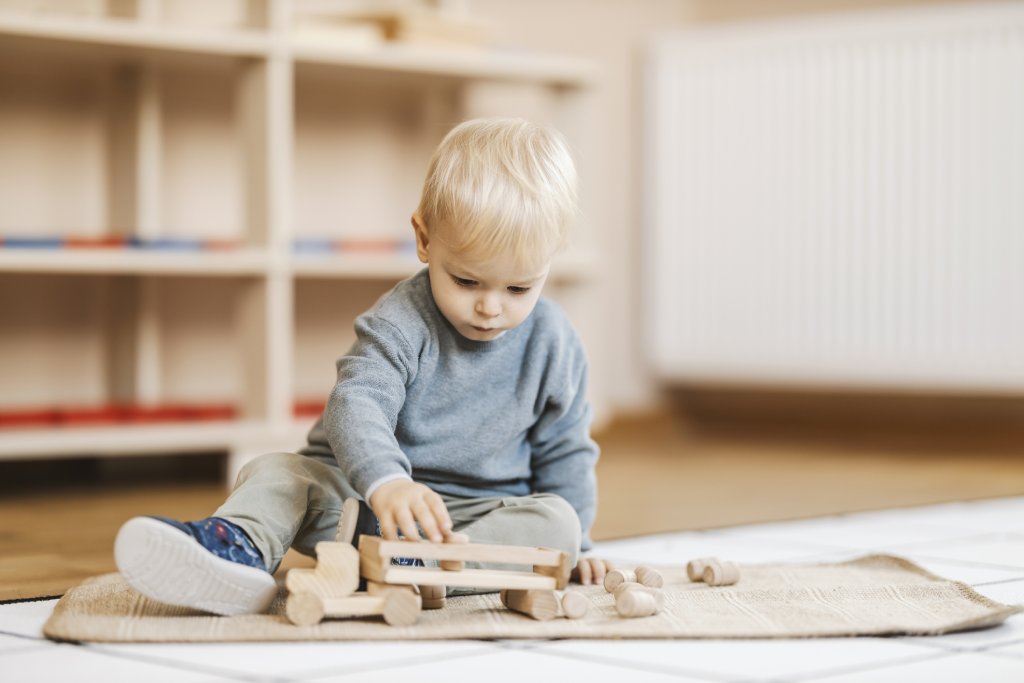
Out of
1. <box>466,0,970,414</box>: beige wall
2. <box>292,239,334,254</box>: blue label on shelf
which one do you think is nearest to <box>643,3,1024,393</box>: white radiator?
<box>466,0,970,414</box>: beige wall

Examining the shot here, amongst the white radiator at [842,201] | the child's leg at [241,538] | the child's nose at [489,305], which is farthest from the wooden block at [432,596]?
the white radiator at [842,201]

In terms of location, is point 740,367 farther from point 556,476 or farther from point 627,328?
point 556,476

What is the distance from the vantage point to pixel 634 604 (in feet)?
3.39

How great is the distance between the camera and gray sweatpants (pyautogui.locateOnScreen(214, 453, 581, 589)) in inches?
43.0

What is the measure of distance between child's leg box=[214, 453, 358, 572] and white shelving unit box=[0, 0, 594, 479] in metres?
0.80

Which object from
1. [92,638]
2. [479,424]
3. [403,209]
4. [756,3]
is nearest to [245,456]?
[403,209]

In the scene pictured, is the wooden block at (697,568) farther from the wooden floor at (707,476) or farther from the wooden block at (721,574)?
the wooden floor at (707,476)

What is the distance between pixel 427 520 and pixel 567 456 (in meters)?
0.31

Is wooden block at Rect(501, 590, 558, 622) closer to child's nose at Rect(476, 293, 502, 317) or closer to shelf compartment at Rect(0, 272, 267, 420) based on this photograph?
child's nose at Rect(476, 293, 502, 317)

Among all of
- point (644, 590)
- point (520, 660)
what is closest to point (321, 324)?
point (644, 590)

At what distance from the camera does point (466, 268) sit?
3.63 ft

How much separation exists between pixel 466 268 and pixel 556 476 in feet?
0.83

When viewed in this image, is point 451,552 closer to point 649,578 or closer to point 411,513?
point 411,513

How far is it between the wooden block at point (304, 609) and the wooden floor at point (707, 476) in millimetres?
272
